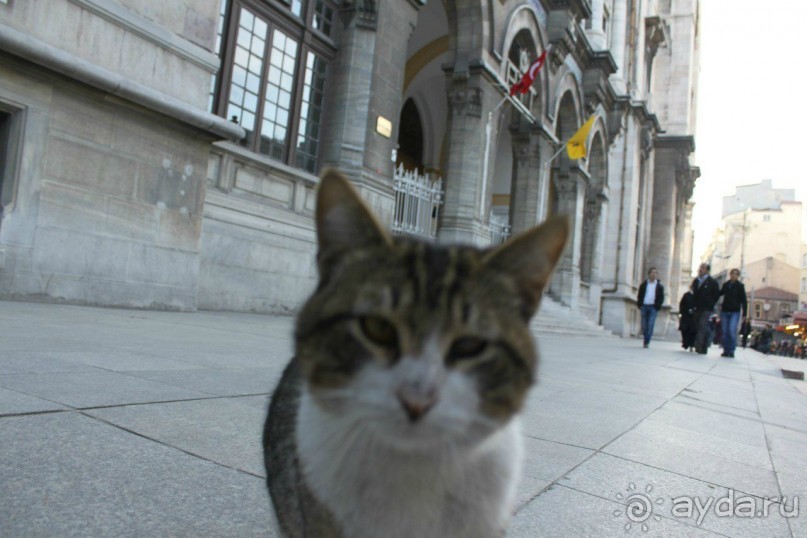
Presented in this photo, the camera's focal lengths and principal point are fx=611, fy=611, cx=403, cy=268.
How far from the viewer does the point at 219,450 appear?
2.37 m

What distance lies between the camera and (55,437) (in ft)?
7.12

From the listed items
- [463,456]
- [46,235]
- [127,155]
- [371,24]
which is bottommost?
[463,456]

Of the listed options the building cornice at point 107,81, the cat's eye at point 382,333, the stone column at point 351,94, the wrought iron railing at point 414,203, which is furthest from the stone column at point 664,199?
the cat's eye at point 382,333

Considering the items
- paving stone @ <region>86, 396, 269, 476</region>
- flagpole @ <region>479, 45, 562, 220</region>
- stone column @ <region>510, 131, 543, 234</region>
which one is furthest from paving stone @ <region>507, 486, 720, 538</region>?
stone column @ <region>510, 131, 543, 234</region>

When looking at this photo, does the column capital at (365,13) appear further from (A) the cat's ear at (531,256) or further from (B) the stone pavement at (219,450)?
(A) the cat's ear at (531,256)

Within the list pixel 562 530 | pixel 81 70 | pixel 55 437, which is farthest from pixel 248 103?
pixel 562 530

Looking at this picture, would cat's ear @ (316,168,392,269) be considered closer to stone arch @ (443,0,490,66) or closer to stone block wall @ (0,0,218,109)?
stone block wall @ (0,0,218,109)

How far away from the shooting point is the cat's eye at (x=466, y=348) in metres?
1.12

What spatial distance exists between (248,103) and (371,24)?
2914 mm

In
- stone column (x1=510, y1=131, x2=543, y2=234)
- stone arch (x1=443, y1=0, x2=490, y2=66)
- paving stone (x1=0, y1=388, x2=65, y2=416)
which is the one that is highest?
stone arch (x1=443, y1=0, x2=490, y2=66)

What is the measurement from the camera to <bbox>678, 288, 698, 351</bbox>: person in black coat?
15.1 m

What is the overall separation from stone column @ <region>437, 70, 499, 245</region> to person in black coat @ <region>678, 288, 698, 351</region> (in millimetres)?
5397

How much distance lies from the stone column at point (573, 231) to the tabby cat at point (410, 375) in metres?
19.3

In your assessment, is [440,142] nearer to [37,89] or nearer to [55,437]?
[37,89]
